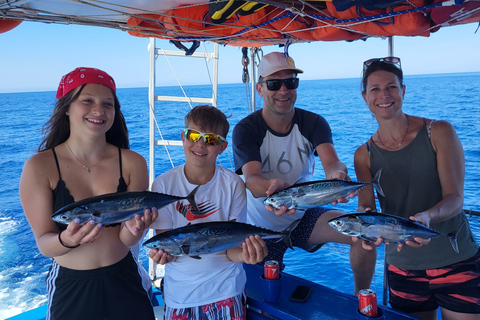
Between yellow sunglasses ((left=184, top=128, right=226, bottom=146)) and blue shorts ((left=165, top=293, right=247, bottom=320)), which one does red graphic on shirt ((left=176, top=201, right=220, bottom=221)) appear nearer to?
yellow sunglasses ((left=184, top=128, right=226, bottom=146))

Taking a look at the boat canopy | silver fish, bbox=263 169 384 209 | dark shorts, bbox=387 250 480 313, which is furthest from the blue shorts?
the boat canopy

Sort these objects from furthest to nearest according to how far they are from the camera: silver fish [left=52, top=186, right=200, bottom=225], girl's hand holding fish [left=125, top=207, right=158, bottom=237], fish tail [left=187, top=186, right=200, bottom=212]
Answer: fish tail [left=187, top=186, right=200, bottom=212] < girl's hand holding fish [left=125, top=207, right=158, bottom=237] < silver fish [left=52, top=186, right=200, bottom=225]

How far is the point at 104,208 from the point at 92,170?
50 centimetres

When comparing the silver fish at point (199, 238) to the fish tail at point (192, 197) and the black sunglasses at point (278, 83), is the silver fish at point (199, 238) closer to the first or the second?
the fish tail at point (192, 197)

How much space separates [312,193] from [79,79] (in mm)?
1435

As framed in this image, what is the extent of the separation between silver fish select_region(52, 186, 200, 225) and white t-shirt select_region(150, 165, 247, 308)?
368 mm

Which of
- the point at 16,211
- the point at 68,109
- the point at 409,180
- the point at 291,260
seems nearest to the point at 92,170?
the point at 68,109

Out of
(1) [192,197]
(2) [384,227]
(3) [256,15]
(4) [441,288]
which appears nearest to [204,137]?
(1) [192,197]

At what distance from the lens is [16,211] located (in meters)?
13.5

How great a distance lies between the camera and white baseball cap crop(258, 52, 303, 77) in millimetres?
3043

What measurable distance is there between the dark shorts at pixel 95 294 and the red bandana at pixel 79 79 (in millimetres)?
990

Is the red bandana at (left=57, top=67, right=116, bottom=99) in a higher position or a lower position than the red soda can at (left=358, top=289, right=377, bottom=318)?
higher

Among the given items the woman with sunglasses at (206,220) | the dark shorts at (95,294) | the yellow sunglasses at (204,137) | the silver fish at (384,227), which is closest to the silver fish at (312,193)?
the silver fish at (384,227)

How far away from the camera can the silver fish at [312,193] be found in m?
2.14
